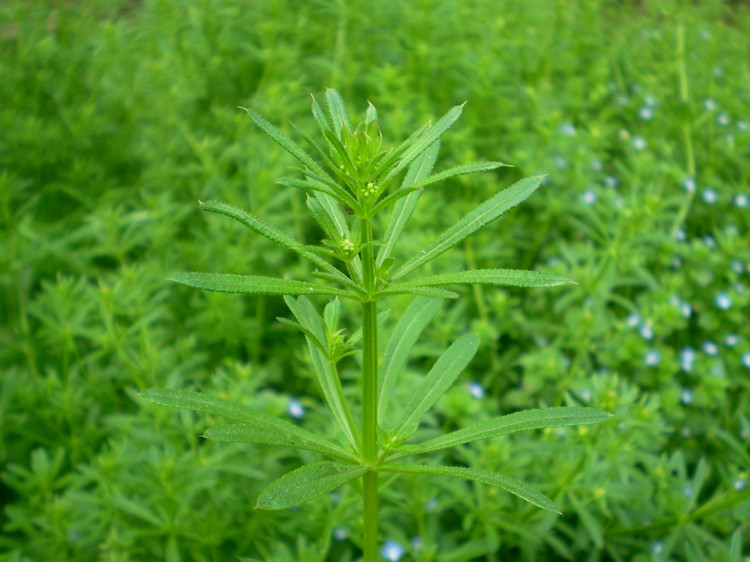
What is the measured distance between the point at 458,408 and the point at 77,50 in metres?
2.60

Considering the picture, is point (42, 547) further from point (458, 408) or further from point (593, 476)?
point (593, 476)

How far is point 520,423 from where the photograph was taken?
1096 millimetres

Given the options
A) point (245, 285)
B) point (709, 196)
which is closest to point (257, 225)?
point (245, 285)

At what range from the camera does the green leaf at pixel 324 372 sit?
3.93 ft

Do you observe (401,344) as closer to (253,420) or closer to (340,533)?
(253,420)

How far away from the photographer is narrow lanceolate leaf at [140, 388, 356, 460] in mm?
1057

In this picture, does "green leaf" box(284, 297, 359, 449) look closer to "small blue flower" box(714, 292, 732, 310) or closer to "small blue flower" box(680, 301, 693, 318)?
"small blue flower" box(680, 301, 693, 318)

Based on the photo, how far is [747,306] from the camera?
313 centimetres

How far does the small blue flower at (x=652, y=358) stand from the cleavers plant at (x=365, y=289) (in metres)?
1.58

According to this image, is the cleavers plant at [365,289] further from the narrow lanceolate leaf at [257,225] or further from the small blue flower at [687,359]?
the small blue flower at [687,359]

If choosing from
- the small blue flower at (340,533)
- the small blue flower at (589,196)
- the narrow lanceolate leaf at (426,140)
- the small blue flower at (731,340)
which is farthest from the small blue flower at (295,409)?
the small blue flower at (731,340)

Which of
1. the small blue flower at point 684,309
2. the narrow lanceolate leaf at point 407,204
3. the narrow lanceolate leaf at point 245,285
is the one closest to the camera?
the narrow lanceolate leaf at point 245,285

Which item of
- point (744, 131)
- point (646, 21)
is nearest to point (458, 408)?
point (744, 131)

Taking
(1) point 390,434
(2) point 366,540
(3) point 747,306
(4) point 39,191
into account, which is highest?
(1) point 390,434
